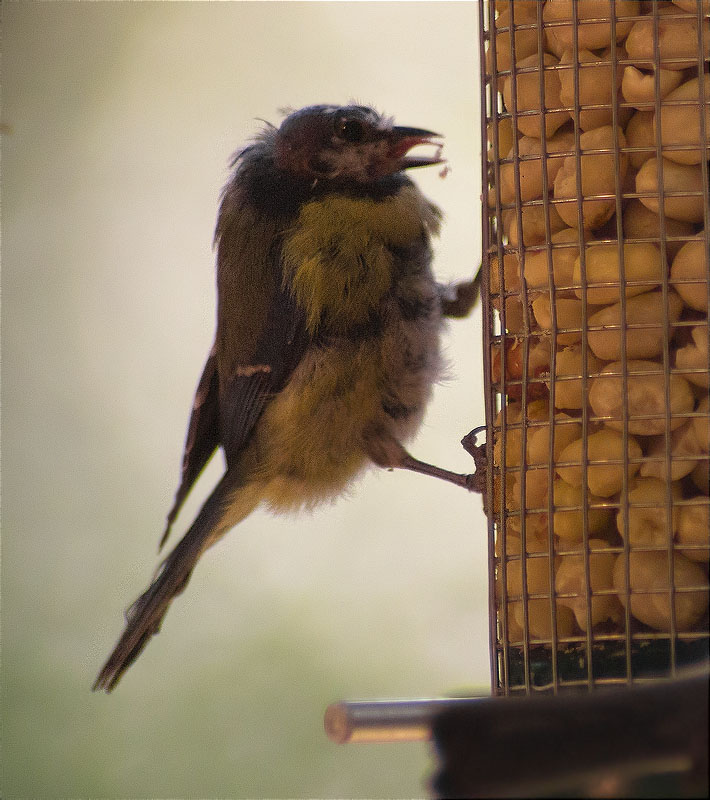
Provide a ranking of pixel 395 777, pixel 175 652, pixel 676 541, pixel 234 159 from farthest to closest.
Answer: pixel 175 652 < pixel 395 777 < pixel 234 159 < pixel 676 541

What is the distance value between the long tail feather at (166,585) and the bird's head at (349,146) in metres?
0.67

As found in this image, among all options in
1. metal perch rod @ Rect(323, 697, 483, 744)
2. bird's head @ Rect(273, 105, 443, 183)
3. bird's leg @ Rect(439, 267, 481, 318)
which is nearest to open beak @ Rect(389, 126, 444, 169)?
bird's head @ Rect(273, 105, 443, 183)

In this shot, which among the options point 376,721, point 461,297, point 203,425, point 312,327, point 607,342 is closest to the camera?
point 376,721

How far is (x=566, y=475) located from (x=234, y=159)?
133 centimetres

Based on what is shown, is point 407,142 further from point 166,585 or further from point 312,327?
point 166,585

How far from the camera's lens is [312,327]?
2.18 metres

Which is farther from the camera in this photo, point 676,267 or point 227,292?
point 227,292

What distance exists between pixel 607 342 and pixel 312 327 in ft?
2.79

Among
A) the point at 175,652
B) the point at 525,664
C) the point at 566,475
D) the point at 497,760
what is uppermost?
the point at 566,475

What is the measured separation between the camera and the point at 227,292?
2324mm

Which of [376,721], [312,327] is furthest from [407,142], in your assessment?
[376,721]

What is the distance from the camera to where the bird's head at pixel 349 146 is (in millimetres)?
2309

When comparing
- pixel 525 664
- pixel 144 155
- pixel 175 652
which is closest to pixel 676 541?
A: pixel 525 664

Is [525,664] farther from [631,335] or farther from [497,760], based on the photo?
A: [497,760]
